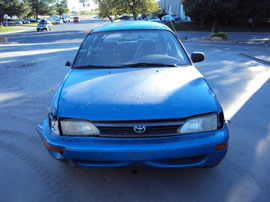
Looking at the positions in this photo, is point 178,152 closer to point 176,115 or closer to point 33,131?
point 176,115

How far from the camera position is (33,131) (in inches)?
151

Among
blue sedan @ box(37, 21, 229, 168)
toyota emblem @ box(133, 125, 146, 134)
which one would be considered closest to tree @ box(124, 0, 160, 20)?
blue sedan @ box(37, 21, 229, 168)

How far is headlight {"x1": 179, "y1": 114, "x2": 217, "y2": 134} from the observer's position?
2302 mm

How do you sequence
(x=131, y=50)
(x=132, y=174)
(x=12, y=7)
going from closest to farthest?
(x=132, y=174), (x=131, y=50), (x=12, y=7)

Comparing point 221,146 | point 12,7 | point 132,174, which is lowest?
point 132,174

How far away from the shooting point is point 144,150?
7.15ft

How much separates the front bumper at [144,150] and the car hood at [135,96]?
217 mm

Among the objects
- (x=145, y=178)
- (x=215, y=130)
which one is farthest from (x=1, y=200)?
(x=215, y=130)

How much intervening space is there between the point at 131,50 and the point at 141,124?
1.70m

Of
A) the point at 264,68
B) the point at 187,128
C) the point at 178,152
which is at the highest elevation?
the point at 187,128

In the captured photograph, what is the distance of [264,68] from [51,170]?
26.2 feet

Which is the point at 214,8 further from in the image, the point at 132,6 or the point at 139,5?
the point at 132,6

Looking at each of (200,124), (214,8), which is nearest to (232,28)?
(214,8)

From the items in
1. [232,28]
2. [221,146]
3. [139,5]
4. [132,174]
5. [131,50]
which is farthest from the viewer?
[232,28]
